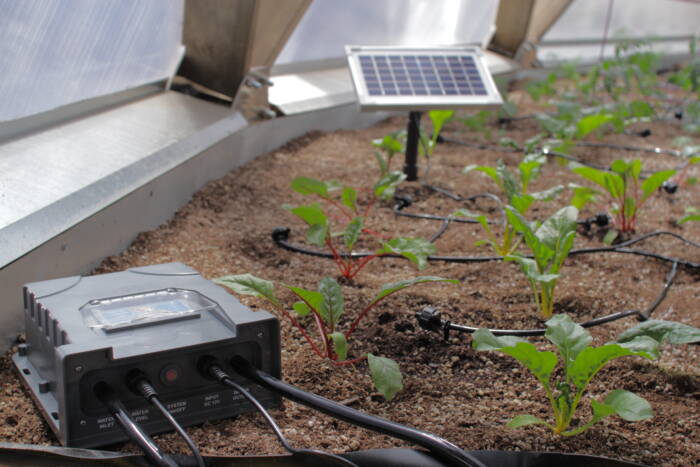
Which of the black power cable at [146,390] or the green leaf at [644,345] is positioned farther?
the green leaf at [644,345]

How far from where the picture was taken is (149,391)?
3.22ft

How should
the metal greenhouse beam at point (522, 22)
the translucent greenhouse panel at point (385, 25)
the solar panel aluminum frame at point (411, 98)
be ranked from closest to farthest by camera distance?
the solar panel aluminum frame at point (411, 98), the translucent greenhouse panel at point (385, 25), the metal greenhouse beam at point (522, 22)

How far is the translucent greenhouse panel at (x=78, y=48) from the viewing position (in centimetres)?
185

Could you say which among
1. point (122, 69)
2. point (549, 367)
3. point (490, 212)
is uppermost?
point (122, 69)

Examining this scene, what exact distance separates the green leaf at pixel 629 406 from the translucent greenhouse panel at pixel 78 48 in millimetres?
1589

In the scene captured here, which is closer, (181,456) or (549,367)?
(181,456)

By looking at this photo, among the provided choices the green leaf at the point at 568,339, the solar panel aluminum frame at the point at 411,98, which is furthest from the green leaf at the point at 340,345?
the solar panel aluminum frame at the point at 411,98

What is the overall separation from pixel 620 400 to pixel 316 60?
11.0 ft

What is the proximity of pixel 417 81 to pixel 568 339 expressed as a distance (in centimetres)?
166

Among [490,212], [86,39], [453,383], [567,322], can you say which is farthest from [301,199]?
[567,322]

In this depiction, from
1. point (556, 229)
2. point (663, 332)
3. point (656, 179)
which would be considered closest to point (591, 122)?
point (656, 179)

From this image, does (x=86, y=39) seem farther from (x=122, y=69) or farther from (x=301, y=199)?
(x=301, y=199)

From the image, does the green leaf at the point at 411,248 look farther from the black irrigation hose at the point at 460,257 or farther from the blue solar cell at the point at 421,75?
the blue solar cell at the point at 421,75

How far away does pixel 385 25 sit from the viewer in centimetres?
471
